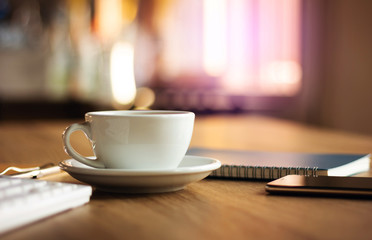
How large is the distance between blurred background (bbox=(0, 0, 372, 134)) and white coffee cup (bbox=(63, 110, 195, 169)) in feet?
8.81

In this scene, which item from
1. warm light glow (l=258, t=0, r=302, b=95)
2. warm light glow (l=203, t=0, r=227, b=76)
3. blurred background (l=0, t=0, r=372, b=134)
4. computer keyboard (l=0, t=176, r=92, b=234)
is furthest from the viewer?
warm light glow (l=203, t=0, r=227, b=76)

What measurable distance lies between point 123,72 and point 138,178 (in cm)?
321

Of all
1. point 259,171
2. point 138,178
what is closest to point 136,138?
point 138,178

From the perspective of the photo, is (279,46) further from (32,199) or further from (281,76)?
(32,199)

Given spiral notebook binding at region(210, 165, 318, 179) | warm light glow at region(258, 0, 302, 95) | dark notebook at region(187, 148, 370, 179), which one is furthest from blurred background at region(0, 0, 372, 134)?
spiral notebook binding at region(210, 165, 318, 179)

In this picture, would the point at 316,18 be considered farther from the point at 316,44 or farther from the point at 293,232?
the point at 293,232

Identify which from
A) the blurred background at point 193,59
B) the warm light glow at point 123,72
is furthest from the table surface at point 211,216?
the warm light glow at point 123,72

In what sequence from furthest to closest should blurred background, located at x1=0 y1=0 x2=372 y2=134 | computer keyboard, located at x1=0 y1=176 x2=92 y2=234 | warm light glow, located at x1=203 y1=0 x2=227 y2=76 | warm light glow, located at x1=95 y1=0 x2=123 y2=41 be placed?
warm light glow, located at x1=95 y1=0 x2=123 y2=41
warm light glow, located at x1=203 y1=0 x2=227 y2=76
blurred background, located at x1=0 y1=0 x2=372 y2=134
computer keyboard, located at x1=0 y1=176 x2=92 y2=234

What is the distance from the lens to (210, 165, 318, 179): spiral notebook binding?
1.78 feet

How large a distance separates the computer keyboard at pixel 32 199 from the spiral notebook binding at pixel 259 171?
0.19 meters

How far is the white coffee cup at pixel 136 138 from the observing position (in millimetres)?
483

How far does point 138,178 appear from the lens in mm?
454

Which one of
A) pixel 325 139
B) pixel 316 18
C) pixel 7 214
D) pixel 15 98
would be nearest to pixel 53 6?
pixel 15 98

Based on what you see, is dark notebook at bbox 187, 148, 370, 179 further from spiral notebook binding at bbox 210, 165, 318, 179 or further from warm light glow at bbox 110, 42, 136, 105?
warm light glow at bbox 110, 42, 136, 105
